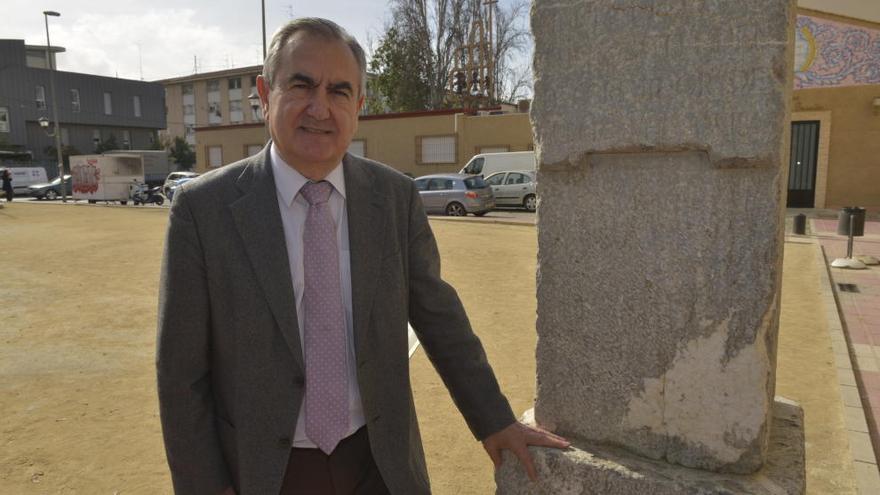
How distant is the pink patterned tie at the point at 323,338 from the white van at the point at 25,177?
120ft

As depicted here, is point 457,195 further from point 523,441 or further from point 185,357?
point 185,357

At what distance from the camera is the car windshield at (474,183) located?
17.3 meters

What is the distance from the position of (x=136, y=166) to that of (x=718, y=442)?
28885 millimetres

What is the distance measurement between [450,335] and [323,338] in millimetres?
413

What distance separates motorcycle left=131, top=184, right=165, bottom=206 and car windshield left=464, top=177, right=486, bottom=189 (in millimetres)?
14608

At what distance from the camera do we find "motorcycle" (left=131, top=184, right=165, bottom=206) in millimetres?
25766

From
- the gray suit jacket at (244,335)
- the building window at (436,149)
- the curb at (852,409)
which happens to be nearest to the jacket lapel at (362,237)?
the gray suit jacket at (244,335)

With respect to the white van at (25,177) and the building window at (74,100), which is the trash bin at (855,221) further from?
the building window at (74,100)

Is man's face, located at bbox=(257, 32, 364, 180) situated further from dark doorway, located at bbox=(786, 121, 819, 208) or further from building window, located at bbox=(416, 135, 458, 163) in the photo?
building window, located at bbox=(416, 135, 458, 163)

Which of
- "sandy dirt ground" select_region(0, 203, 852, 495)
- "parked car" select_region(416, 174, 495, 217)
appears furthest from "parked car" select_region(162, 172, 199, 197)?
"sandy dirt ground" select_region(0, 203, 852, 495)

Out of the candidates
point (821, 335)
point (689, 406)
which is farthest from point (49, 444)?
point (821, 335)

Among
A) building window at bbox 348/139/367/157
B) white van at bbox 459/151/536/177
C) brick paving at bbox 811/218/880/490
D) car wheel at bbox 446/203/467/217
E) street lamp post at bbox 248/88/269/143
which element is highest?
street lamp post at bbox 248/88/269/143

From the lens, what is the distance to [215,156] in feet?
113

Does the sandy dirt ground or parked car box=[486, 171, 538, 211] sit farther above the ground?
parked car box=[486, 171, 538, 211]
